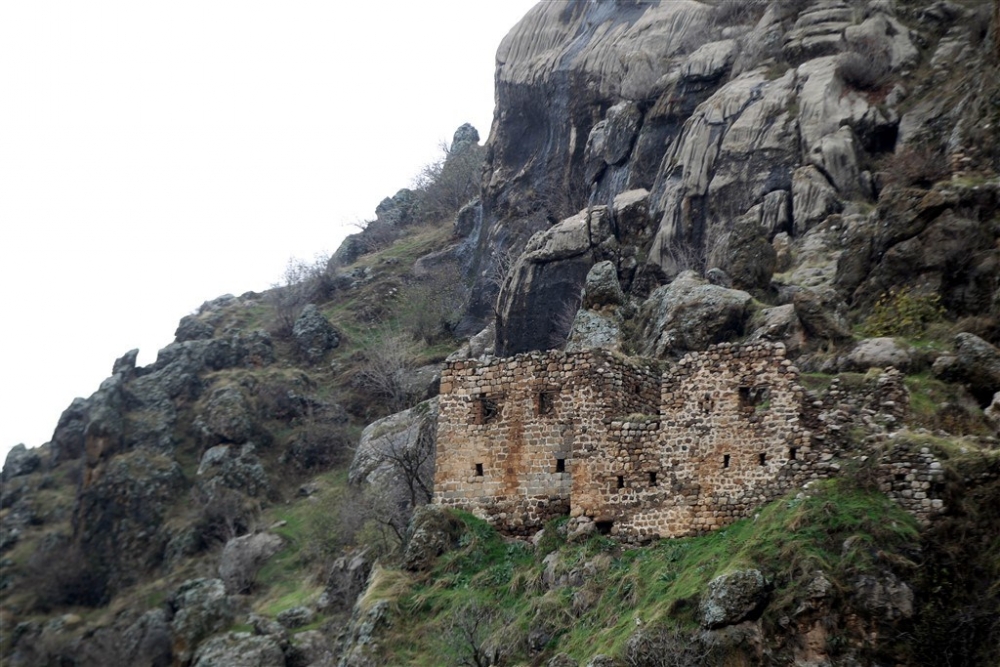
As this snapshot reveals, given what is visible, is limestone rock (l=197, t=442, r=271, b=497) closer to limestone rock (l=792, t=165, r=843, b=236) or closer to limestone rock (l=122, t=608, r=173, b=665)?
limestone rock (l=122, t=608, r=173, b=665)

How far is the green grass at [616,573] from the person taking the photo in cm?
2097

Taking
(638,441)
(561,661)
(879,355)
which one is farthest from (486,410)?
(879,355)

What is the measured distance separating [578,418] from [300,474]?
42.1 meters

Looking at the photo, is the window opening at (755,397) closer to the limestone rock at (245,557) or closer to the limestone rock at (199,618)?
the limestone rock at (199,618)

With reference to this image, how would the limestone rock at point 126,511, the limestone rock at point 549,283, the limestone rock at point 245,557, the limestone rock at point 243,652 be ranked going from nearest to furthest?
→ the limestone rock at point 243,652 → the limestone rock at point 245,557 → the limestone rock at point 549,283 → the limestone rock at point 126,511

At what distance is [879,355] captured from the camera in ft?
94.0

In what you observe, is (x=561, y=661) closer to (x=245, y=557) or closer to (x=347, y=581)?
(x=347, y=581)

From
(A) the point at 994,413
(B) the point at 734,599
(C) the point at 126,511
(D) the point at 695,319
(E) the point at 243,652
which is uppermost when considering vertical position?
(C) the point at 126,511

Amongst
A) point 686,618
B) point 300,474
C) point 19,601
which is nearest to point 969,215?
point 686,618

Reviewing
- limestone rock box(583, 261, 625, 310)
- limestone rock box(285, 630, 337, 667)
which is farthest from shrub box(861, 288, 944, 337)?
limestone rock box(285, 630, 337, 667)

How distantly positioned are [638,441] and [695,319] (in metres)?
11.0

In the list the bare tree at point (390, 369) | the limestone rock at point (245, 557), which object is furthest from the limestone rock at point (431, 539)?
the bare tree at point (390, 369)

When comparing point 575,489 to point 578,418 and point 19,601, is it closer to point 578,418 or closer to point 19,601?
point 578,418

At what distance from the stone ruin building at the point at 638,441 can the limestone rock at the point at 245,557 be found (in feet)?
85.1
